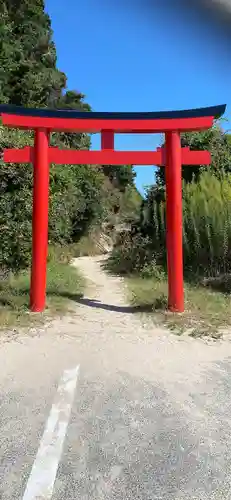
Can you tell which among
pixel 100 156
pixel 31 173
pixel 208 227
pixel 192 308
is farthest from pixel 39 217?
pixel 208 227

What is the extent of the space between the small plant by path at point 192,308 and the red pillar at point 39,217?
1.62m

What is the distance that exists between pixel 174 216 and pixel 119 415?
10.7ft

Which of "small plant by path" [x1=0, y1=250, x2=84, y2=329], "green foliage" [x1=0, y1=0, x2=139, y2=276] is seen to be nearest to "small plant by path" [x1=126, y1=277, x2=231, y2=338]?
"small plant by path" [x1=0, y1=250, x2=84, y2=329]

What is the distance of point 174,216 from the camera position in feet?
18.2

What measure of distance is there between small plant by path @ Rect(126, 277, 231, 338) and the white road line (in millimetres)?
2004

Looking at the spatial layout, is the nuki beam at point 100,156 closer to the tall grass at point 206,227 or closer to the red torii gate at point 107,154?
the red torii gate at point 107,154

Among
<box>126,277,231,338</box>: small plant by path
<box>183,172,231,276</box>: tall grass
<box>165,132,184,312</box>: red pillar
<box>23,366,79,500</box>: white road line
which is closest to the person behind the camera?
<box>23,366,79,500</box>: white road line

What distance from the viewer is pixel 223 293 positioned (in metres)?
6.94

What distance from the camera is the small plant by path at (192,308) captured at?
16.4ft

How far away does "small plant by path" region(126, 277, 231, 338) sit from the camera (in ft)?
16.4

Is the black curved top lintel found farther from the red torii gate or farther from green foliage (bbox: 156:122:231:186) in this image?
green foliage (bbox: 156:122:231:186)

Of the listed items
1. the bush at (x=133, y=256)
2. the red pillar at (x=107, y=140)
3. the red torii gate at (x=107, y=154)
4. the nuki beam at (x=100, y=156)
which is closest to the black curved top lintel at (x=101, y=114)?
the red torii gate at (x=107, y=154)

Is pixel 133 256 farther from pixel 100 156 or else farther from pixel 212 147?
pixel 100 156

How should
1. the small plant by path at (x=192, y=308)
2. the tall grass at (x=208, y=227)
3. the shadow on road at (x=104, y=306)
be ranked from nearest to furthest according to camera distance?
the small plant by path at (x=192, y=308)
the shadow on road at (x=104, y=306)
the tall grass at (x=208, y=227)
